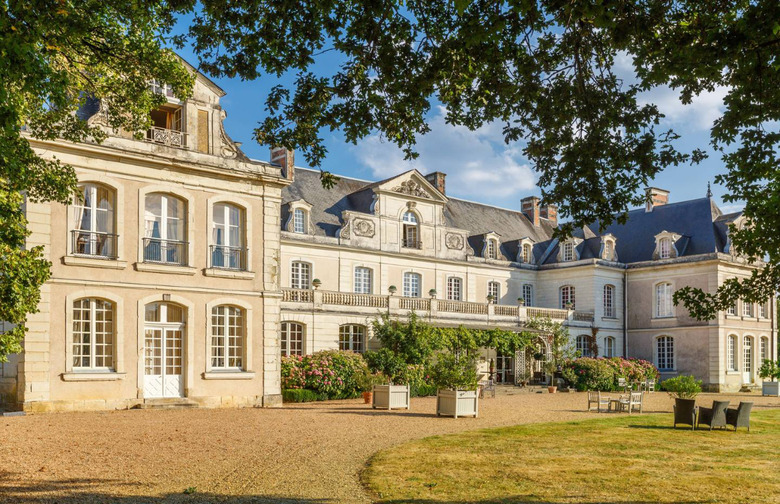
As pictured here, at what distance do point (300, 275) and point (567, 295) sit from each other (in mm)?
14094

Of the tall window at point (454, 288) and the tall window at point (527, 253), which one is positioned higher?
the tall window at point (527, 253)

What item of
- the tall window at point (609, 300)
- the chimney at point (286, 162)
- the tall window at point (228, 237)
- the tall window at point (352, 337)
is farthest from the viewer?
the tall window at point (609, 300)

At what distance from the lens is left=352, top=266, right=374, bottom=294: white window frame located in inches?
1161

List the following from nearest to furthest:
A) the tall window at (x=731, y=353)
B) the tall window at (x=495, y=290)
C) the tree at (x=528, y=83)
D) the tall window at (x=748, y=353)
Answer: the tree at (x=528, y=83) < the tall window at (x=731, y=353) < the tall window at (x=748, y=353) < the tall window at (x=495, y=290)

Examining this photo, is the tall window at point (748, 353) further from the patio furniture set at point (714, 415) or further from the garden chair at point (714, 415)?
the garden chair at point (714, 415)

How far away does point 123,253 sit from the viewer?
16.9 meters

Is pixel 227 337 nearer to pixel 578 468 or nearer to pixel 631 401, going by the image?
pixel 631 401

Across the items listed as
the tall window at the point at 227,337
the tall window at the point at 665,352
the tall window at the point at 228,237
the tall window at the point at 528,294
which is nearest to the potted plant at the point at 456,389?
the tall window at the point at 227,337

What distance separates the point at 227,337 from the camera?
18.4 metres

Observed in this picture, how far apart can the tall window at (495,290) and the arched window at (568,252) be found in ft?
12.4

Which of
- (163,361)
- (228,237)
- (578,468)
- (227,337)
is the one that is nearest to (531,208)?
(228,237)

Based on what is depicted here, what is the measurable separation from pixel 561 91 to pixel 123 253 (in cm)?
1216

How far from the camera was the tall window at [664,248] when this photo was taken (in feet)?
111

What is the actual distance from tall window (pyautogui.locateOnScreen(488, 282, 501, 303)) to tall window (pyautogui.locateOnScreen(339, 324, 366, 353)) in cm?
931
